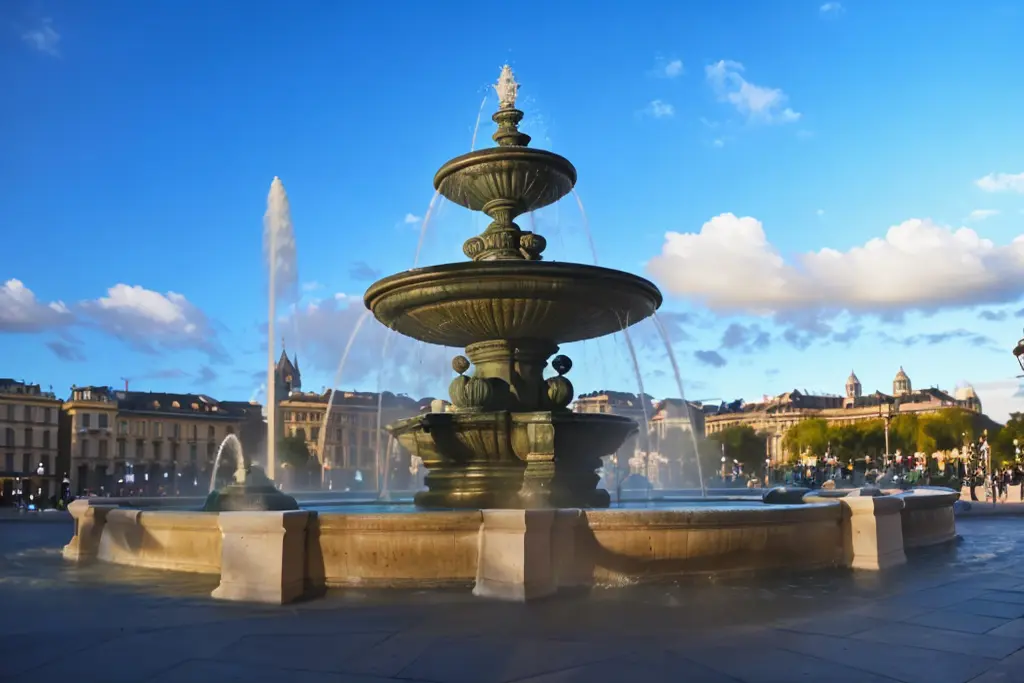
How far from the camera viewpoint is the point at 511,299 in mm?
11484

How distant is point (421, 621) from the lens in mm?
6227

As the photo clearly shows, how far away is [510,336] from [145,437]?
4051 inches

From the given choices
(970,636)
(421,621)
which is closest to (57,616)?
(421,621)

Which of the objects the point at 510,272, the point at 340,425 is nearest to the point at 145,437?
the point at 340,425

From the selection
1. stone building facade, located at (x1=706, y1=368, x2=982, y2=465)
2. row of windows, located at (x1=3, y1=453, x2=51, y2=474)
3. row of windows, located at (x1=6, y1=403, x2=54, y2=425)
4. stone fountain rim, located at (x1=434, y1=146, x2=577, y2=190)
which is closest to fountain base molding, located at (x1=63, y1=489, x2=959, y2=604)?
stone fountain rim, located at (x1=434, y1=146, x2=577, y2=190)

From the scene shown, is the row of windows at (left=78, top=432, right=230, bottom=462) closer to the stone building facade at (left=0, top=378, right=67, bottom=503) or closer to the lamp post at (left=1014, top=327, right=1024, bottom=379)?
the stone building facade at (left=0, top=378, right=67, bottom=503)

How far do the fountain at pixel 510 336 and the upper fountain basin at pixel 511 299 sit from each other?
2 cm

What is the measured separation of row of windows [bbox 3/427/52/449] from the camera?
3541 inches

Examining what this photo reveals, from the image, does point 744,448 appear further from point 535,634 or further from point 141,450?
point 535,634

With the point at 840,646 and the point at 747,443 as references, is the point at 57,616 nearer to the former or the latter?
the point at 840,646

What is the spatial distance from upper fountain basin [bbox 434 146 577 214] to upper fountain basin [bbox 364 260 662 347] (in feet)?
7.17

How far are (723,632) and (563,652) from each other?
1.22 m

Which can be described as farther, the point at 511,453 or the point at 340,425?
the point at 340,425

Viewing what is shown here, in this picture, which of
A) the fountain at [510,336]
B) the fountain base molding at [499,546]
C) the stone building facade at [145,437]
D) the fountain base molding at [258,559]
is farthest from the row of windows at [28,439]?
the fountain base molding at [258,559]
